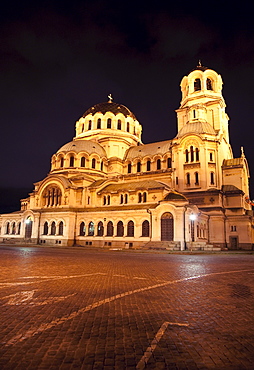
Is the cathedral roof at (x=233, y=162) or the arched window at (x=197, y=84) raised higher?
the arched window at (x=197, y=84)

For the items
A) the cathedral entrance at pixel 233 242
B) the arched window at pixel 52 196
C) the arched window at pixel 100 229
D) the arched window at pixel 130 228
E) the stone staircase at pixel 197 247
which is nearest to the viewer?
the stone staircase at pixel 197 247

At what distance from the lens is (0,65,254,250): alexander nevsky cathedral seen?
3588 cm

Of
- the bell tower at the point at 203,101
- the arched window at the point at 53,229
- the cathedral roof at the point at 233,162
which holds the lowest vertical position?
the arched window at the point at 53,229

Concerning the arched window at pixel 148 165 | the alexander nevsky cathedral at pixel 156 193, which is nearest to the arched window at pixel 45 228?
the alexander nevsky cathedral at pixel 156 193

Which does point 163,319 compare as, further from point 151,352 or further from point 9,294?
point 9,294

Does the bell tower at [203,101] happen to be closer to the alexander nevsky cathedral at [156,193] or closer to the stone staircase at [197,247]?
the alexander nevsky cathedral at [156,193]

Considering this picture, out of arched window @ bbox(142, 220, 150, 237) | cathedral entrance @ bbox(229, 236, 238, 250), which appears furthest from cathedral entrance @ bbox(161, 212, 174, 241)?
cathedral entrance @ bbox(229, 236, 238, 250)

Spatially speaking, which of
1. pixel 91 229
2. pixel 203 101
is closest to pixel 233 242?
pixel 91 229

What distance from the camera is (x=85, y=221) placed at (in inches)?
1657

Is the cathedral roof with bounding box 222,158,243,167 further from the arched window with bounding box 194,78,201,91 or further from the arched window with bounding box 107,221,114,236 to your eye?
the arched window with bounding box 107,221,114,236

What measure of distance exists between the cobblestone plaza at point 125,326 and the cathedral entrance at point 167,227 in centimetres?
2365

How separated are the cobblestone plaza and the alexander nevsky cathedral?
23.9 meters

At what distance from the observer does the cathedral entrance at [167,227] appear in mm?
33722

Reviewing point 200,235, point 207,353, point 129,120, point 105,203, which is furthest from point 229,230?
point 207,353
